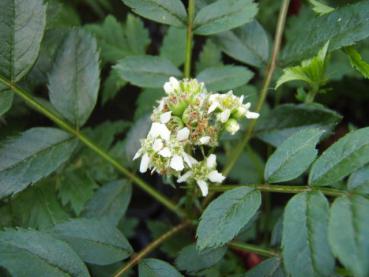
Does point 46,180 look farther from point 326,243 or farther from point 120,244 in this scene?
point 326,243

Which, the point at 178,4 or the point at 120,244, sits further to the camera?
the point at 178,4

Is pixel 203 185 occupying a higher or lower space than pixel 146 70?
lower

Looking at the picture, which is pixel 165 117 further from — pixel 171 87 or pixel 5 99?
pixel 5 99

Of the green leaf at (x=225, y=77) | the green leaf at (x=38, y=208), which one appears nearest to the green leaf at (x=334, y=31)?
the green leaf at (x=225, y=77)

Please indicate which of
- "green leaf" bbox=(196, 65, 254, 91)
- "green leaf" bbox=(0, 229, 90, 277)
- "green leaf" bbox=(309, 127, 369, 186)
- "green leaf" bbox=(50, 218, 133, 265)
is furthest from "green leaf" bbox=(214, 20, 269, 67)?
"green leaf" bbox=(0, 229, 90, 277)

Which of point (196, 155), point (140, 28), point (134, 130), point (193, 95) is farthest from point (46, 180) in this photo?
point (140, 28)

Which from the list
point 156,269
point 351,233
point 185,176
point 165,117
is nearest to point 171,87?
point 165,117
